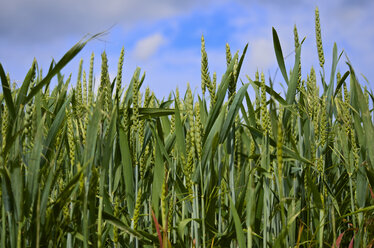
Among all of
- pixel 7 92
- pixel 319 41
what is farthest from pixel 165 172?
pixel 319 41

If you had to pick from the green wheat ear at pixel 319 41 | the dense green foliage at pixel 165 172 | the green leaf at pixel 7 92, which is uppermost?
the green wheat ear at pixel 319 41

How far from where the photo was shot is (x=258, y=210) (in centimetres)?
117

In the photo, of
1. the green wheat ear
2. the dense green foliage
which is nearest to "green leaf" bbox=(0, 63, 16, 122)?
the dense green foliage

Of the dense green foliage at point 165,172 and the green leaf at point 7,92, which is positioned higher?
the green leaf at point 7,92

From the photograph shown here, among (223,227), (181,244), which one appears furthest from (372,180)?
(181,244)

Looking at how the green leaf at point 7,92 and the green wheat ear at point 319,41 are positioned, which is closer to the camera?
the green leaf at point 7,92

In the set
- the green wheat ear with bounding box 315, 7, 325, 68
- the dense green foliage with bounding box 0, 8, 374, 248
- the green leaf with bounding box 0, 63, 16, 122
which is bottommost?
the dense green foliage with bounding box 0, 8, 374, 248

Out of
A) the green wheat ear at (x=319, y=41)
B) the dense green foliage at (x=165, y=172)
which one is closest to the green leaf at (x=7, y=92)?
the dense green foliage at (x=165, y=172)

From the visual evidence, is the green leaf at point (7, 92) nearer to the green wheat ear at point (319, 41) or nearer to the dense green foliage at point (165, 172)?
the dense green foliage at point (165, 172)

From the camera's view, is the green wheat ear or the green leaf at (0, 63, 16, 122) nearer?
the green leaf at (0, 63, 16, 122)

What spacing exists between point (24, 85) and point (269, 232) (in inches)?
29.7

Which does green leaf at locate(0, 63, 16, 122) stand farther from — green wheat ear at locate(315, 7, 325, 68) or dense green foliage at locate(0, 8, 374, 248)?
green wheat ear at locate(315, 7, 325, 68)

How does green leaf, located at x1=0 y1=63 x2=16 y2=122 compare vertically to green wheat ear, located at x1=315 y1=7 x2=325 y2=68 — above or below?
below

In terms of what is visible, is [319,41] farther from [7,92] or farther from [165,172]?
[7,92]
